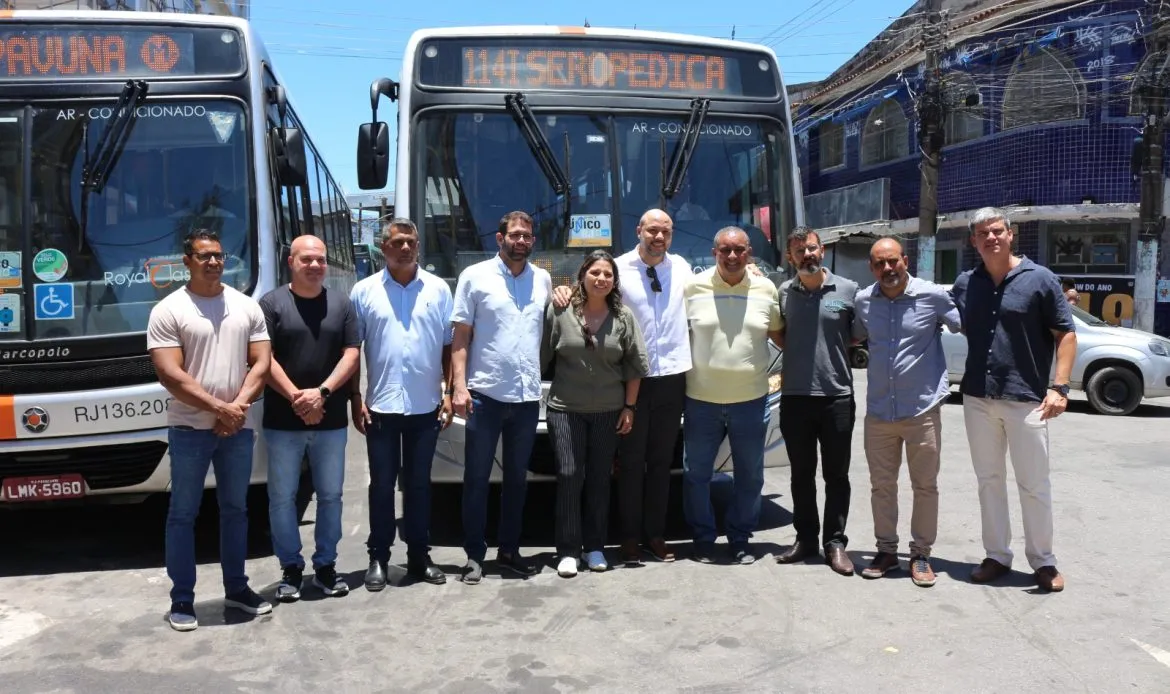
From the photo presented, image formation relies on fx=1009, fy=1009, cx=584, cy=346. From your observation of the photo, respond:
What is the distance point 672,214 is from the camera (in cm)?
662

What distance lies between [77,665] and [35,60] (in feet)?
11.7

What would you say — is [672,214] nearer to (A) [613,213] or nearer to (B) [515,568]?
(A) [613,213]

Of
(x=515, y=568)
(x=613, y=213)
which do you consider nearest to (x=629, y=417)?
(x=515, y=568)

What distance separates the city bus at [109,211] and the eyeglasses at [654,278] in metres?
2.26

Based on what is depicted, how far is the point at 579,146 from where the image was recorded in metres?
6.58

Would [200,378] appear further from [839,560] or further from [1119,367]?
[1119,367]

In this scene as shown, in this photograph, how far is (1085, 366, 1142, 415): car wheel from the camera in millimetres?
12461

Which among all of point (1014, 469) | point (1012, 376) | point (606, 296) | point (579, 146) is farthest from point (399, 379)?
point (1014, 469)

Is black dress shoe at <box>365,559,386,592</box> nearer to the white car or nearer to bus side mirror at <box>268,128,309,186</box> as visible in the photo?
bus side mirror at <box>268,128,309,186</box>

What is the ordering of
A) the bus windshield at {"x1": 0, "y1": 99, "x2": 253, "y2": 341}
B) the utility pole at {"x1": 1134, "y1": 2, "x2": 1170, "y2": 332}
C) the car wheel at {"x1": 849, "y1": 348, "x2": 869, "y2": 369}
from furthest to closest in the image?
the car wheel at {"x1": 849, "y1": 348, "x2": 869, "y2": 369}, the utility pole at {"x1": 1134, "y1": 2, "x2": 1170, "y2": 332}, the bus windshield at {"x1": 0, "y1": 99, "x2": 253, "y2": 341}

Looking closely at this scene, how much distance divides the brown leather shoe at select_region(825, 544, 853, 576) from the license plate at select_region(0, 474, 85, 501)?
4.22 m

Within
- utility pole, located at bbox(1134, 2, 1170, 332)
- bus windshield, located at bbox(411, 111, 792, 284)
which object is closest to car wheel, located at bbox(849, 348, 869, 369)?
utility pole, located at bbox(1134, 2, 1170, 332)

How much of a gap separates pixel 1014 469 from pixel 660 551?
6.52ft

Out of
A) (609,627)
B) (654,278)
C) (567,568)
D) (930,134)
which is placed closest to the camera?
(609,627)
